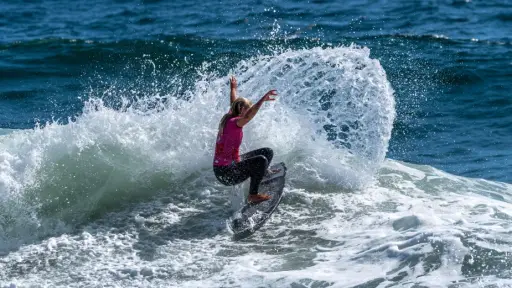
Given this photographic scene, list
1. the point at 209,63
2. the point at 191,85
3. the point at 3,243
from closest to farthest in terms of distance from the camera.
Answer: the point at 3,243
the point at 191,85
the point at 209,63

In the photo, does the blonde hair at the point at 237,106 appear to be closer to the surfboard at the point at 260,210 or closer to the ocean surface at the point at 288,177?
the surfboard at the point at 260,210

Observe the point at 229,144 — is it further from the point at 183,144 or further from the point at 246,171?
the point at 183,144

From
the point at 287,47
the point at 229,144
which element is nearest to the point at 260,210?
the point at 229,144

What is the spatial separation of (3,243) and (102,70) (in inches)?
364

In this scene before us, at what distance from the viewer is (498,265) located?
25.3 feet

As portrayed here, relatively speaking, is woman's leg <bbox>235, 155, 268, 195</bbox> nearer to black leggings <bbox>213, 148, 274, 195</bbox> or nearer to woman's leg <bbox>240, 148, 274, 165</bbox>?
black leggings <bbox>213, 148, 274, 195</bbox>

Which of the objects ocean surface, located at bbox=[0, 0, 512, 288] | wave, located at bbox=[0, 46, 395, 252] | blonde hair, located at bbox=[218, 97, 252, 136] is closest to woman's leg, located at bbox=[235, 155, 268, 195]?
blonde hair, located at bbox=[218, 97, 252, 136]

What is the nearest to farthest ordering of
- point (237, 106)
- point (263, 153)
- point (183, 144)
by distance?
1. point (237, 106)
2. point (263, 153)
3. point (183, 144)

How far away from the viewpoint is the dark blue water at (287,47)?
47.5ft

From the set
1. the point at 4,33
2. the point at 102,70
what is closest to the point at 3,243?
the point at 102,70

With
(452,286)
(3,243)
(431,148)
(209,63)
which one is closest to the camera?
(452,286)

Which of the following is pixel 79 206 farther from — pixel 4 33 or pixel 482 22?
pixel 482 22

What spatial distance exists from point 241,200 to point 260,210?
62cm

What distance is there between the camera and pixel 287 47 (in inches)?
755
